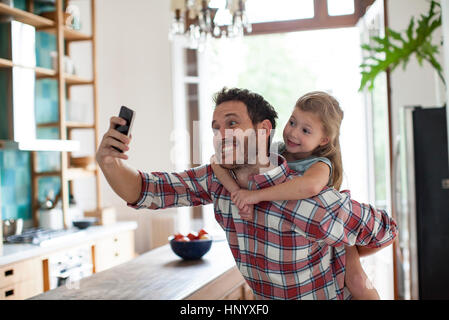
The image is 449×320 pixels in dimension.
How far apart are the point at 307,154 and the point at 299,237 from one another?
85mm

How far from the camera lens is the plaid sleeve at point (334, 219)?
44cm

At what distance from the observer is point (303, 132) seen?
1.36ft

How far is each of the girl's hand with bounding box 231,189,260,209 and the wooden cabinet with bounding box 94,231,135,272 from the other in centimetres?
113

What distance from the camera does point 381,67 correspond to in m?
0.89

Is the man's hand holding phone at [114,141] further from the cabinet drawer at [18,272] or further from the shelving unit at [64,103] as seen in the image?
the shelving unit at [64,103]

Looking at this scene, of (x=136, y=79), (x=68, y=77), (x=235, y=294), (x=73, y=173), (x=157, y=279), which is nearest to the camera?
(x=157, y=279)

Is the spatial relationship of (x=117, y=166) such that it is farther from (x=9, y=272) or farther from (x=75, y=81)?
(x=75, y=81)

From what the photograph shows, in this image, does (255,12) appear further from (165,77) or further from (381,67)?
(165,77)

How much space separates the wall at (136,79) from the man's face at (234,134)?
0.42 feet

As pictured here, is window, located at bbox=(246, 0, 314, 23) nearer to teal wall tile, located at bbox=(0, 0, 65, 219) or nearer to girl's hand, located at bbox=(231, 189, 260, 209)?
girl's hand, located at bbox=(231, 189, 260, 209)

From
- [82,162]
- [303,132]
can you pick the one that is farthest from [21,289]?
[303,132]
